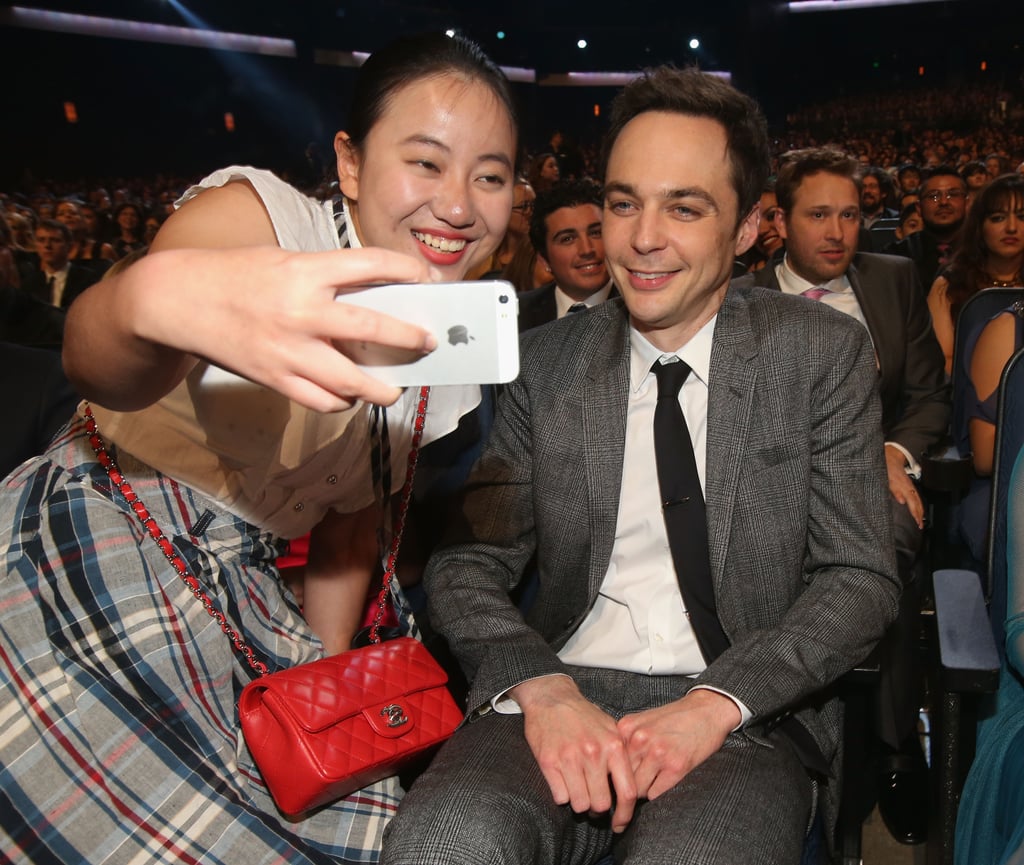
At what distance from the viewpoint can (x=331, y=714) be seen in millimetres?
1223

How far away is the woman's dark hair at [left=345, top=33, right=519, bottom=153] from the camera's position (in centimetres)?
130

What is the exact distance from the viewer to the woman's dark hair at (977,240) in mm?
3400

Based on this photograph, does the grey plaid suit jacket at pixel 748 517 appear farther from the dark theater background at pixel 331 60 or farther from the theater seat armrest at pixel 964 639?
the dark theater background at pixel 331 60

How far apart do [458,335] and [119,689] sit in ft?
2.28

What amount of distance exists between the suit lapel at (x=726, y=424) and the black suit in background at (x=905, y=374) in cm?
97

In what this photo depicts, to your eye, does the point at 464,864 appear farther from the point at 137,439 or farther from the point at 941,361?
the point at 941,361

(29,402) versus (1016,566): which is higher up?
(29,402)

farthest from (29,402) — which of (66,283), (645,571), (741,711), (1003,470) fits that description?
(66,283)

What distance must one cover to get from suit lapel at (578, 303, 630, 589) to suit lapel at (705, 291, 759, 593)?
16cm

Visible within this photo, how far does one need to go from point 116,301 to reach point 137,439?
545 mm

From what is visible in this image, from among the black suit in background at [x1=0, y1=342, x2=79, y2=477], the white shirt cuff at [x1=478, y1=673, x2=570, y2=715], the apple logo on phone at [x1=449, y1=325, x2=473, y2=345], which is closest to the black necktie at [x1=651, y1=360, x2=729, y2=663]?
the white shirt cuff at [x1=478, y1=673, x2=570, y2=715]

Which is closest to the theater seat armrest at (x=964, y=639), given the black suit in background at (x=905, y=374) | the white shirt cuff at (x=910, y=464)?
the black suit in background at (x=905, y=374)

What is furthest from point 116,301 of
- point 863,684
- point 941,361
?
point 941,361

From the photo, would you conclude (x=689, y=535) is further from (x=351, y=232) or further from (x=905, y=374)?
(x=905, y=374)
